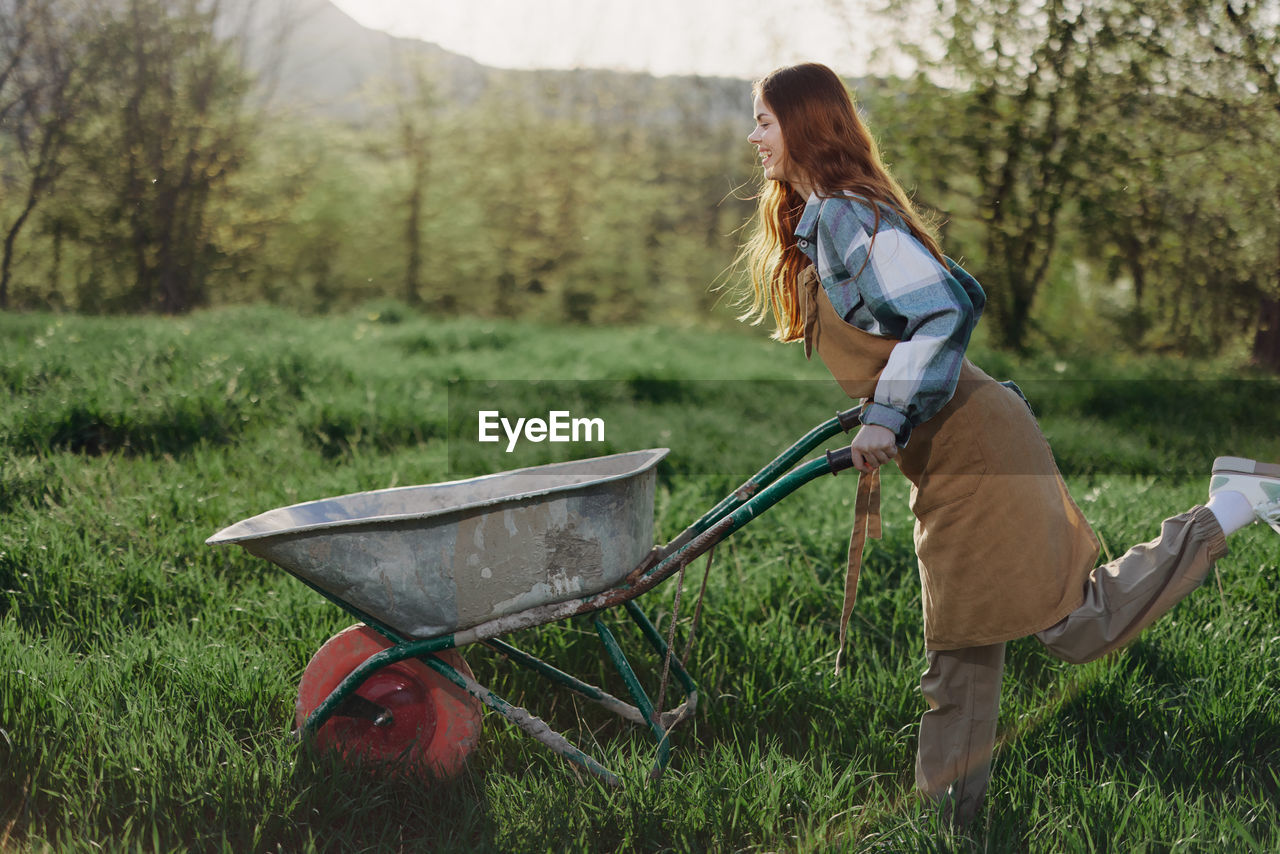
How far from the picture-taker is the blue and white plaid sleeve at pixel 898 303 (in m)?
1.87

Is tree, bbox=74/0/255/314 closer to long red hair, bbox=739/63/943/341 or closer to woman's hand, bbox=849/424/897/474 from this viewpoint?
long red hair, bbox=739/63/943/341

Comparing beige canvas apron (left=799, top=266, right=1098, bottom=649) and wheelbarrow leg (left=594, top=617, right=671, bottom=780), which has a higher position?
beige canvas apron (left=799, top=266, right=1098, bottom=649)

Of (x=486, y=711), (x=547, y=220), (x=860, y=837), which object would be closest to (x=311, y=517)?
(x=486, y=711)

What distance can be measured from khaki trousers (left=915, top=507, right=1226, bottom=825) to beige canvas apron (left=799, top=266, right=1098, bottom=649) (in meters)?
0.06

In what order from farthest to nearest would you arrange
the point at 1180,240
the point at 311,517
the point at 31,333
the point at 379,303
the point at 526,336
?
the point at 379,303 → the point at 526,336 → the point at 1180,240 → the point at 31,333 → the point at 311,517

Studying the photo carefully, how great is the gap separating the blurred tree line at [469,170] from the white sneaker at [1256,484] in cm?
732

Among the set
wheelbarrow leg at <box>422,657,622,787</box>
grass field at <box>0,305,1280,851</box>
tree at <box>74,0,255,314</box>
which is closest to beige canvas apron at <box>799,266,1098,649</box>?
grass field at <box>0,305,1280,851</box>

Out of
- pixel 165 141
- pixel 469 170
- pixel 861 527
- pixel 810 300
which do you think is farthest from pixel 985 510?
pixel 469 170

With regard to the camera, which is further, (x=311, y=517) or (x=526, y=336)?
(x=526, y=336)

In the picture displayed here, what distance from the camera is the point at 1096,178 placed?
9453 millimetres

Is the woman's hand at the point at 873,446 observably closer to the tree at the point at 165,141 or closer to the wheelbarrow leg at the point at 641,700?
the wheelbarrow leg at the point at 641,700

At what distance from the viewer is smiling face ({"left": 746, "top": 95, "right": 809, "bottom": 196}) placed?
2102 millimetres

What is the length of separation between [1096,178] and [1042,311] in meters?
2.27

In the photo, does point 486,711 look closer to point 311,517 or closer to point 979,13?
point 311,517
